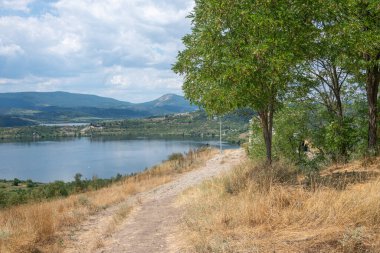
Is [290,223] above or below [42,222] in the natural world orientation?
above

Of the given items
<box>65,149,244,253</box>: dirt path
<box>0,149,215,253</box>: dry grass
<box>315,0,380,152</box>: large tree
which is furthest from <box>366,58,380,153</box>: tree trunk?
<box>0,149,215,253</box>: dry grass

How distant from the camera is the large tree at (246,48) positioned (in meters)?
10.3

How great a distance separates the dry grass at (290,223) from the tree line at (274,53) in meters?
3.22

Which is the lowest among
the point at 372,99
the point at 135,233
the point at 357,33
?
the point at 135,233

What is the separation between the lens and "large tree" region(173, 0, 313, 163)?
10297mm

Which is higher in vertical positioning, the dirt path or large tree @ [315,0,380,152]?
large tree @ [315,0,380,152]

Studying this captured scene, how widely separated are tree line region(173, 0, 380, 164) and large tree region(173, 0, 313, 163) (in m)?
0.03

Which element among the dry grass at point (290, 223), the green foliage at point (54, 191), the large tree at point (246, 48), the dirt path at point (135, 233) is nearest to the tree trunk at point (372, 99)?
the large tree at point (246, 48)

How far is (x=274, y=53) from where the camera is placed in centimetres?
1030

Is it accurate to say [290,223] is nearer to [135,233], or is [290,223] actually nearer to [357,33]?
[135,233]

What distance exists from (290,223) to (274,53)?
15.8 feet

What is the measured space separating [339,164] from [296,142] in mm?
7405

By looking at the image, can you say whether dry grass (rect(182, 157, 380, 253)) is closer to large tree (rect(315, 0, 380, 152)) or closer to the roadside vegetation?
the roadside vegetation

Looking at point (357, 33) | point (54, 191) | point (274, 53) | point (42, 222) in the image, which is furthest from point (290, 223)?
point (54, 191)
